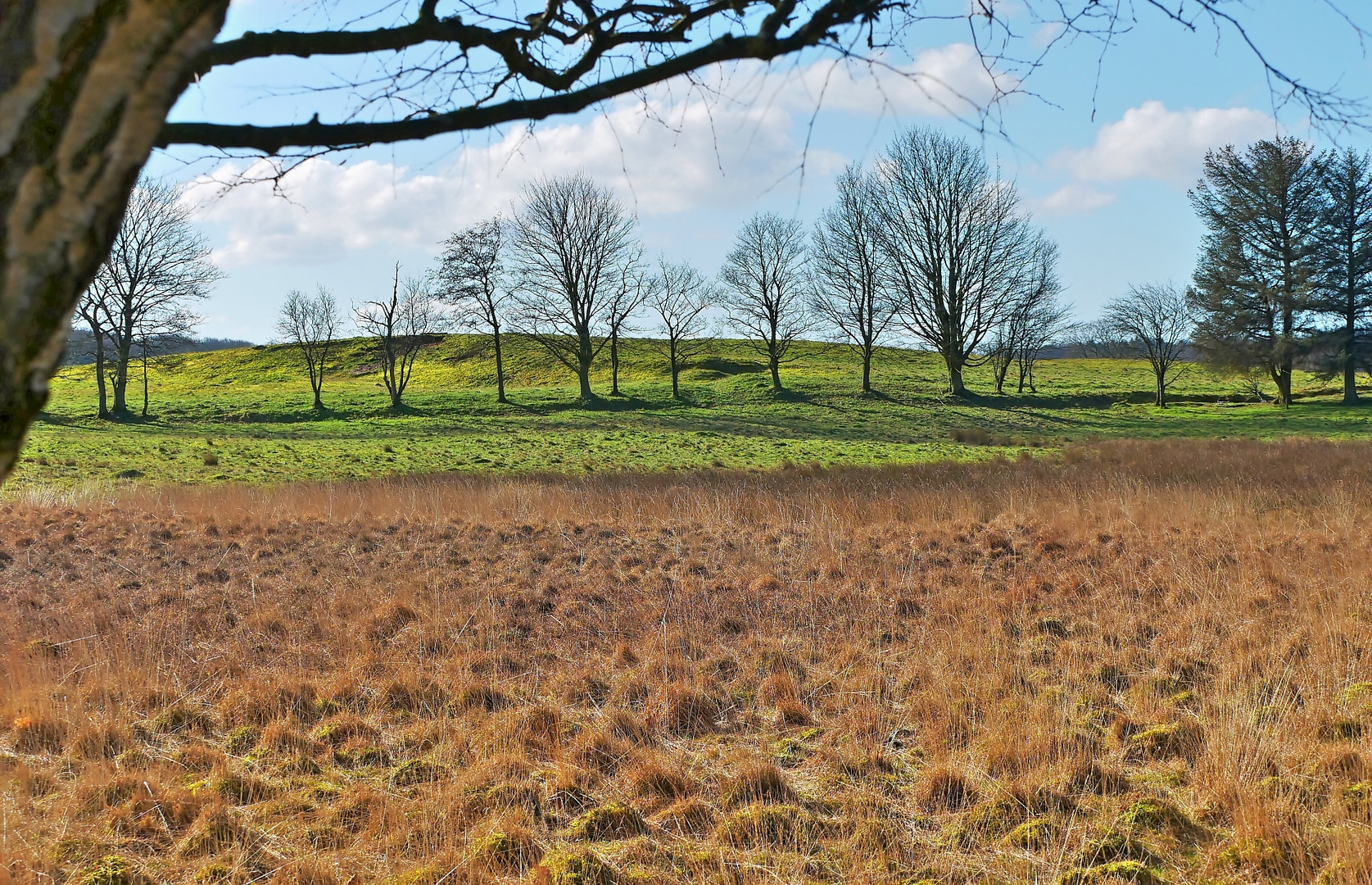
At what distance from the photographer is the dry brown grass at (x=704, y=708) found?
3686 mm

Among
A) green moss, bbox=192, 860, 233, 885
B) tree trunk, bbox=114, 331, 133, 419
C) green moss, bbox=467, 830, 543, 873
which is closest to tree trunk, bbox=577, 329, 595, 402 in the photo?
tree trunk, bbox=114, 331, 133, 419

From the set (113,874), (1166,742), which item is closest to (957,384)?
(1166,742)

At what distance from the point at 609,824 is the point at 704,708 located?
131cm

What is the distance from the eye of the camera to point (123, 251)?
38781 millimetres

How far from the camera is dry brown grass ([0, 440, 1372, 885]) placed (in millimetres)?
3686

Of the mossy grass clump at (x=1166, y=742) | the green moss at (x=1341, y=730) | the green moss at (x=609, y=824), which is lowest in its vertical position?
the green moss at (x=609, y=824)

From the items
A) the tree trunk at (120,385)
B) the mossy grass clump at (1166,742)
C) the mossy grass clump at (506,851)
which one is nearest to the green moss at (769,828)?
the mossy grass clump at (506,851)

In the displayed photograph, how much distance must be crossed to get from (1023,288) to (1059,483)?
3154cm

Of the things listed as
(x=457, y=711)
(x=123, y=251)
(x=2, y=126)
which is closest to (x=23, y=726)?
(x=457, y=711)

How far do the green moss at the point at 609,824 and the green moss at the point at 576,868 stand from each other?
0.19m

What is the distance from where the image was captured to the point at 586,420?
128 feet

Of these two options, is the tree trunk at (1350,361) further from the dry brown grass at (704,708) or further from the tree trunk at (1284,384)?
the dry brown grass at (704,708)

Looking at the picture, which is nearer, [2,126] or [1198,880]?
[2,126]

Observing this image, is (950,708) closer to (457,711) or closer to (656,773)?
(656,773)
